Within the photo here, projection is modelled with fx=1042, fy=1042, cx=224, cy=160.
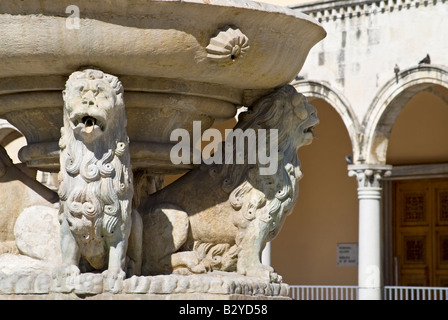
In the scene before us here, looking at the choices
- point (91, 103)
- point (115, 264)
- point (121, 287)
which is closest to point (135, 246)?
point (115, 264)

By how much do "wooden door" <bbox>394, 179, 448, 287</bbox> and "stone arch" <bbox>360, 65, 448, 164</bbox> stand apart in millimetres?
2240

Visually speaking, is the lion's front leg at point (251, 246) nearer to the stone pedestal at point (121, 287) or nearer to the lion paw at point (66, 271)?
the stone pedestal at point (121, 287)

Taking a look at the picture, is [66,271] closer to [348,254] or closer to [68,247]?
[68,247]

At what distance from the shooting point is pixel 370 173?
53.9ft


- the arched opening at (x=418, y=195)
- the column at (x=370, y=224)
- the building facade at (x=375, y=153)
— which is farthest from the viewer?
the arched opening at (x=418, y=195)

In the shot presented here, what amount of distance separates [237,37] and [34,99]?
3.52ft

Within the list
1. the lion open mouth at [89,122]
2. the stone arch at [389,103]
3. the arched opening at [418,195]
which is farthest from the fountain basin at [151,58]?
the arched opening at [418,195]

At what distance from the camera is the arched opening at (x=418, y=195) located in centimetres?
1773

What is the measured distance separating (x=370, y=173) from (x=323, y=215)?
2759 millimetres

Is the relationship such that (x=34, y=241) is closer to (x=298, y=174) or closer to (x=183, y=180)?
(x=183, y=180)

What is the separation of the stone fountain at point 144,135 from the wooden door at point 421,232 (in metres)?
13.0

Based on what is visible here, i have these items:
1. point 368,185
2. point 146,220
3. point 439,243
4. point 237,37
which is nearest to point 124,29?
point 237,37

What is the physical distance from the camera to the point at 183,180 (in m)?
5.62
